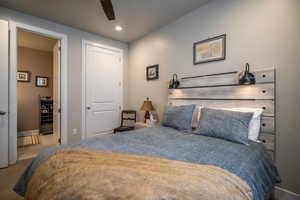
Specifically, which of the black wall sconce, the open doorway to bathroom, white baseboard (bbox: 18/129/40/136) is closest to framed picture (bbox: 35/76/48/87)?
the open doorway to bathroom

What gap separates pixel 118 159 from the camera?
1.09 meters

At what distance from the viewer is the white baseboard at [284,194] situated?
1597 mm

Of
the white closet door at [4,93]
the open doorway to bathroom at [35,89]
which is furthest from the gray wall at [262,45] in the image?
the open doorway to bathroom at [35,89]

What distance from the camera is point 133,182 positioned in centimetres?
74

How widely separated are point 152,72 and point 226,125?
2.07 metres

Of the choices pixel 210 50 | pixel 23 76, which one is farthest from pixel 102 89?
pixel 23 76

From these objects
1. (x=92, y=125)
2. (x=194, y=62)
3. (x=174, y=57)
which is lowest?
(x=92, y=125)

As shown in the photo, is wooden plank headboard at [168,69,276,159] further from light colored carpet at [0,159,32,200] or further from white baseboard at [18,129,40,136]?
white baseboard at [18,129,40,136]

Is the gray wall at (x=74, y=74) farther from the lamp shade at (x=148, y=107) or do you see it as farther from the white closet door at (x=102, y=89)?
the lamp shade at (x=148, y=107)

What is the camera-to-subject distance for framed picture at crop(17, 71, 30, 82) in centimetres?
431

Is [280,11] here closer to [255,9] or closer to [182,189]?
[255,9]

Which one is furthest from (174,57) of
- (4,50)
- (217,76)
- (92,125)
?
(4,50)

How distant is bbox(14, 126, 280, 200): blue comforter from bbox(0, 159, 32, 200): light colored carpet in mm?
677

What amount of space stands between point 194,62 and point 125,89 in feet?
7.05
